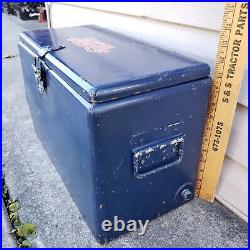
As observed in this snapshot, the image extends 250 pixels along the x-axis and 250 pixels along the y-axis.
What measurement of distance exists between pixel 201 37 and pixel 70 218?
42.8 inches

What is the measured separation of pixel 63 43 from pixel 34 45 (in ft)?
A: 0.49

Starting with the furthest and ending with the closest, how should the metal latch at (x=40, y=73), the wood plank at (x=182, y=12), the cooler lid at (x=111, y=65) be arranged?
the metal latch at (x=40, y=73) < the wood plank at (x=182, y=12) < the cooler lid at (x=111, y=65)

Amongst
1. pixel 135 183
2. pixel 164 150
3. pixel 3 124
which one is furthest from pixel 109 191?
pixel 3 124

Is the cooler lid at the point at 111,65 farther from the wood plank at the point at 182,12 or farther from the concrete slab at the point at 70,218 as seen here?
the concrete slab at the point at 70,218

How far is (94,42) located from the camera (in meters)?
1.50

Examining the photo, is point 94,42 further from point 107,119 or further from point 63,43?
point 107,119

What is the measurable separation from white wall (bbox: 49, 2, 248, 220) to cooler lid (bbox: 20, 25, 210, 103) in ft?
0.56

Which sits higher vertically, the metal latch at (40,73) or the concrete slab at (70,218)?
the metal latch at (40,73)

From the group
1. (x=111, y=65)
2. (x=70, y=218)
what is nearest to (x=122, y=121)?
(x=111, y=65)

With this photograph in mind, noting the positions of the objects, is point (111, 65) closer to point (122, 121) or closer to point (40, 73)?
point (122, 121)

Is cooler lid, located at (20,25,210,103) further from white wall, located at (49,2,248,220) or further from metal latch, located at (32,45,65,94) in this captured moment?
white wall, located at (49,2,248,220)

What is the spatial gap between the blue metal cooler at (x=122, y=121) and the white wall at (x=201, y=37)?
0.58ft

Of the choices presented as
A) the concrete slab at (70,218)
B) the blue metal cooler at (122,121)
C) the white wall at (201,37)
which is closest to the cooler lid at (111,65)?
the blue metal cooler at (122,121)

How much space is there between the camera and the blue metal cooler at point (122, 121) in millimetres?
1001
